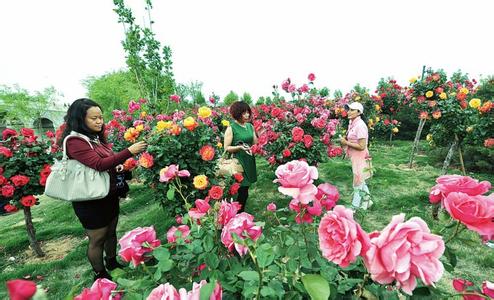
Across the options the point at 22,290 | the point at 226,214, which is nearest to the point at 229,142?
the point at 226,214

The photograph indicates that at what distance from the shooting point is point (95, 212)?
221 cm

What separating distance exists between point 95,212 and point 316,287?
7.18 ft

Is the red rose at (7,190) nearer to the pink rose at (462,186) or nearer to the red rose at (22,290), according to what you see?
the red rose at (22,290)

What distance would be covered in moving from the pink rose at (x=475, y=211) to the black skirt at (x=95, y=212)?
240cm

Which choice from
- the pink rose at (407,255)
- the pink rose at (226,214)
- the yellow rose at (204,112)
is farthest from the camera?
the yellow rose at (204,112)

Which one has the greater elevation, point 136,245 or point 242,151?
point 136,245

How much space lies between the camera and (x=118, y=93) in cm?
2664

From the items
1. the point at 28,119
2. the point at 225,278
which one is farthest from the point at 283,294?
the point at 28,119

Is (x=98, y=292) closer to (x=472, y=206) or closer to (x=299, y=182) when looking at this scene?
(x=299, y=182)

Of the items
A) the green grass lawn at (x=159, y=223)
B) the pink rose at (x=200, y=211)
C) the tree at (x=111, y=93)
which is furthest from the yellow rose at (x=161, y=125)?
the tree at (x=111, y=93)

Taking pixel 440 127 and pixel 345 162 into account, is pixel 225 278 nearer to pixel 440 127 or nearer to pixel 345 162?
pixel 440 127

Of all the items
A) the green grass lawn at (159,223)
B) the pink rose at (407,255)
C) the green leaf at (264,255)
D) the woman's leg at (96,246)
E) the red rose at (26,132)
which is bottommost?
the green grass lawn at (159,223)

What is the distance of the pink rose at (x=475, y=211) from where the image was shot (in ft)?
2.01

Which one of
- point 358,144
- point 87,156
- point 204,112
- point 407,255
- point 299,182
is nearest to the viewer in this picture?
point 407,255
